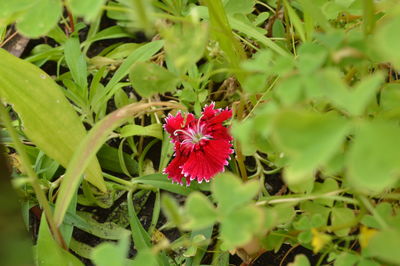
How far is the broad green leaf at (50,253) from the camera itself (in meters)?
0.99

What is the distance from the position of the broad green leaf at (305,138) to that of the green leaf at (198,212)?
0.44ft

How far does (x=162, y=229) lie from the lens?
3.96 ft

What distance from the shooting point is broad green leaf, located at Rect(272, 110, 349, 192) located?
20.2 inches

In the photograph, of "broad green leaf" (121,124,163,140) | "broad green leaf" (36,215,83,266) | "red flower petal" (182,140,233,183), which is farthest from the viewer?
"broad green leaf" (121,124,163,140)

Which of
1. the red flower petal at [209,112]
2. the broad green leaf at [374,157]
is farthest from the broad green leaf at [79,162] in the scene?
the broad green leaf at [374,157]

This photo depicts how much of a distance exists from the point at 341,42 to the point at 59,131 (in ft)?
2.10

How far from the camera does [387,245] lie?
0.59 m

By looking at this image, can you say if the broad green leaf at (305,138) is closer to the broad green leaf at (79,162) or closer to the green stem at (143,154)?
the broad green leaf at (79,162)

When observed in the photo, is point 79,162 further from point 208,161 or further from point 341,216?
point 341,216

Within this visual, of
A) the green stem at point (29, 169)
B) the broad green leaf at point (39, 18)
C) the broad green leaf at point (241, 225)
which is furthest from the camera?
the green stem at point (29, 169)

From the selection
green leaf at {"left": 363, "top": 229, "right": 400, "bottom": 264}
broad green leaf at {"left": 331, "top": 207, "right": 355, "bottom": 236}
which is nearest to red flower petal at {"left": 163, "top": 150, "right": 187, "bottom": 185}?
broad green leaf at {"left": 331, "top": 207, "right": 355, "bottom": 236}

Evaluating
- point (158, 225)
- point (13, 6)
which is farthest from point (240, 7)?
point (13, 6)

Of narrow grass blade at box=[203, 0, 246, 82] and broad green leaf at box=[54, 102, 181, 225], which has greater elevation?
narrow grass blade at box=[203, 0, 246, 82]

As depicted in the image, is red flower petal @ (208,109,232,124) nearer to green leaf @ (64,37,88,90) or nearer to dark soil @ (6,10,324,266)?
dark soil @ (6,10,324,266)
